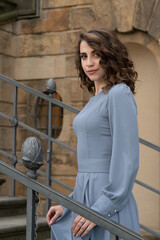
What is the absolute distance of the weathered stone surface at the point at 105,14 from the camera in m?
5.45

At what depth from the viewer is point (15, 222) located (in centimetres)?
322

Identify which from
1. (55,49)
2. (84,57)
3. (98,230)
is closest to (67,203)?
(98,230)

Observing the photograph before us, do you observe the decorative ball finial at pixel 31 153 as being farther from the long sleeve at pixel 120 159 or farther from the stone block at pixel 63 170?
the stone block at pixel 63 170

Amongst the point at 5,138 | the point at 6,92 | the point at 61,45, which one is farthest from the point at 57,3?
the point at 5,138

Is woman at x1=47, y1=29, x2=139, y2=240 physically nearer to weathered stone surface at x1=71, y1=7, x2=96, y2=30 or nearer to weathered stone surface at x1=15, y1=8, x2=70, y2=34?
weathered stone surface at x1=71, y1=7, x2=96, y2=30

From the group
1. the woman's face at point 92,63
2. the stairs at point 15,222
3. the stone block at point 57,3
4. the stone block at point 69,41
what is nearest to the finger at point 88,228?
the woman's face at point 92,63

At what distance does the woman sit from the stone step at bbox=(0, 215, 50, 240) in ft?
3.63

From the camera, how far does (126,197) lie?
68.0 inches

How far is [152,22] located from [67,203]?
3.94 meters

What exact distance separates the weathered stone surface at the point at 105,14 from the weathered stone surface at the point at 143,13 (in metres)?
0.29

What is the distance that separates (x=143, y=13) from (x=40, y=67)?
1497mm

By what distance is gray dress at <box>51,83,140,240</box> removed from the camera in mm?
1703

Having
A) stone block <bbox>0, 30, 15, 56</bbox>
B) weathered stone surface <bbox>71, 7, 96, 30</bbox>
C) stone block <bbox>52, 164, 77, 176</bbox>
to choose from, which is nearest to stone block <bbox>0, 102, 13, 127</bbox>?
stone block <bbox>0, 30, 15, 56</bbox>

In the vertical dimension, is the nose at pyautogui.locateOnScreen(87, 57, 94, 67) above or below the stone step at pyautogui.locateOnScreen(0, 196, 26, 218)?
above
